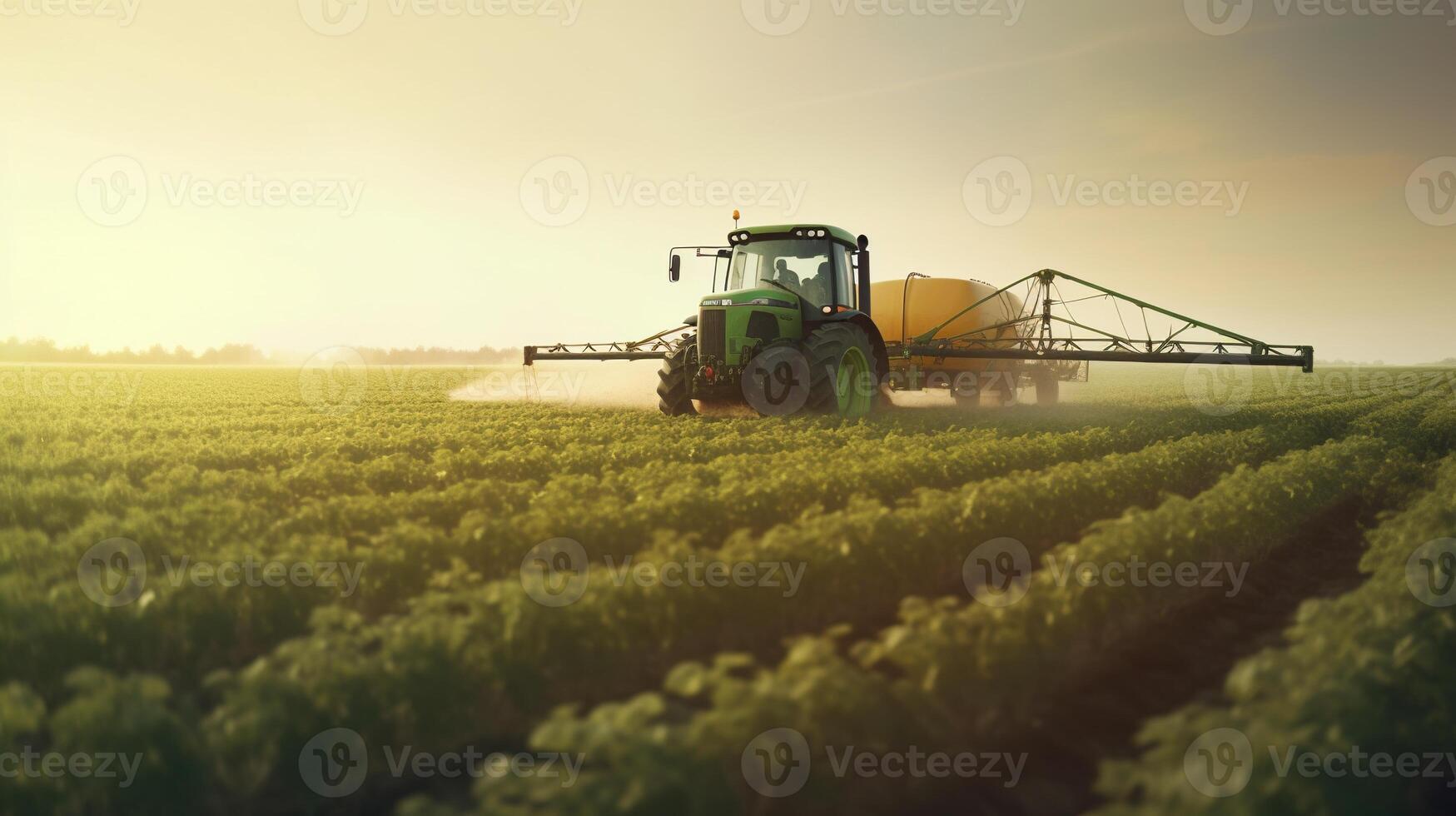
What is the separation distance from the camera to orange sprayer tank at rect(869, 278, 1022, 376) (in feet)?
65.0

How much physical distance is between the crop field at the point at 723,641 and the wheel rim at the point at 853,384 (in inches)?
165

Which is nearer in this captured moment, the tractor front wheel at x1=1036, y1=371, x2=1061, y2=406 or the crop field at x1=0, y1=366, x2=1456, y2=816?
the crop field at x1=0, y1=366, x2=1456, y2=816

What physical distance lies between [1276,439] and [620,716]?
14.5 meters

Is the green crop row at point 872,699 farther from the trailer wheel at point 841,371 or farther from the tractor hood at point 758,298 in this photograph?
the tractor hood at point 758,298

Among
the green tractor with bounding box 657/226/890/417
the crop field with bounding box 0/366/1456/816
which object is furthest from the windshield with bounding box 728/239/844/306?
the crop field with bounding box 0/366/1456/816

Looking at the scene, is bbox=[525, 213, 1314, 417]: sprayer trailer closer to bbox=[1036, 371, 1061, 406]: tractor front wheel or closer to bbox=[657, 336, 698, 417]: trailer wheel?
bbox=[657, 336, 698, 417]: trailer wheel

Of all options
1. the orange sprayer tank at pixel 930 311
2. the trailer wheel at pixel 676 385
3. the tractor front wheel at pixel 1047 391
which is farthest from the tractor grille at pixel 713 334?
the tractor front wheel at pixel 1047 391

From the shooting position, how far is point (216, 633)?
5.17 meters

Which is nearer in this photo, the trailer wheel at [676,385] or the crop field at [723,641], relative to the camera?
the crop field at [723,641]

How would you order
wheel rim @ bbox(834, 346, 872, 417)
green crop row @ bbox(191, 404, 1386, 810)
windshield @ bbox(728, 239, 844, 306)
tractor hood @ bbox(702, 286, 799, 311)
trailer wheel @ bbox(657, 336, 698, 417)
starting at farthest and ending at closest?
1. trailer wheel @ bbox(657, 336, 698, 417)
2. windshield @ bbox(728, 239, 844, 306)
3. wheel rim @ bbox(834, 346, 872, 417)
4. tractor hood @ bbox(702, 286, 799, 311)
5. green crop row @ bbox(191, 404, 1386, 810)

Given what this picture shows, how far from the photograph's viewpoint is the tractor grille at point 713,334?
1366 cm

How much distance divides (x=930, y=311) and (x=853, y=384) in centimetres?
614

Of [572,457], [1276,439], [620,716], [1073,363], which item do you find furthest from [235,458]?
[1073,363]

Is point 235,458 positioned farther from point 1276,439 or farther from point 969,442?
point 1276,439
